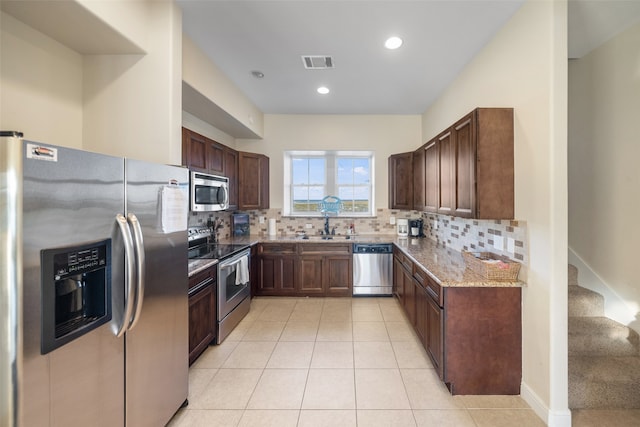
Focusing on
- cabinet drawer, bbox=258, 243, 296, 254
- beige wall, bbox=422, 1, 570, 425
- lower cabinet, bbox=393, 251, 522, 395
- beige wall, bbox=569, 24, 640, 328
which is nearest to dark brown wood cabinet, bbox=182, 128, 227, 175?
cabinet drawer, bbox=258, 243, 296, 254

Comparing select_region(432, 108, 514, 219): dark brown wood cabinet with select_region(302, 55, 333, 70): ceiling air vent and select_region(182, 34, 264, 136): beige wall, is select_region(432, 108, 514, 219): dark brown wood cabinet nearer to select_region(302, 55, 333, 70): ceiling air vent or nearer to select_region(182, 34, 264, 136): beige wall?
select_region(302, 55, 333, 70): ceiling air vent

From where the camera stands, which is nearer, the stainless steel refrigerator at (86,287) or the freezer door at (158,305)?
the stainless steel refrigerator at (86,287)

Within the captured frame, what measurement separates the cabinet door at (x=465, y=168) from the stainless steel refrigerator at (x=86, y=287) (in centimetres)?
216

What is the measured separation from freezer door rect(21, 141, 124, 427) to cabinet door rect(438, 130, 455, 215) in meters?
2.55

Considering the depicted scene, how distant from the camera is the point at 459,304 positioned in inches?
81.4

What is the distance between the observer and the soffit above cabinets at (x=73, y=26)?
1.45 meters

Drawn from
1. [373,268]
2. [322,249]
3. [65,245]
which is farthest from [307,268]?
[65,245]

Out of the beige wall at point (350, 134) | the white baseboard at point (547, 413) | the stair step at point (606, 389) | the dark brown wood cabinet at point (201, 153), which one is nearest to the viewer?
the white baseboard at point (547, 413)

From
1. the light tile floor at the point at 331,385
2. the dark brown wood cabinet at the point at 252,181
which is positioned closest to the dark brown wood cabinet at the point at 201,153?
the dark brown wood cabinet at the point at 252,181

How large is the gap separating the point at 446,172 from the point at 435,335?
153cm

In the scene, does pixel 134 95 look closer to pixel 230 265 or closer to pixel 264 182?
pixel 230 265

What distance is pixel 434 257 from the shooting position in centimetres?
294

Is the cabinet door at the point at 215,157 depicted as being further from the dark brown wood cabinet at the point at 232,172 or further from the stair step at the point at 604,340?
the stair step at the point at 604,340

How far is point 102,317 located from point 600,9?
354 centimetres
